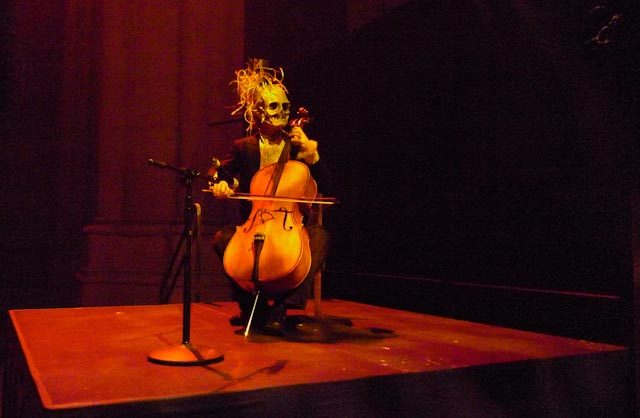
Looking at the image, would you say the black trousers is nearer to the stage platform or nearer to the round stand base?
the stage platform

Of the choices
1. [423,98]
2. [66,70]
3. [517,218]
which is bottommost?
[517,218]

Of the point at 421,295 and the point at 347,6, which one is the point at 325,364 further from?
the point at 347,6

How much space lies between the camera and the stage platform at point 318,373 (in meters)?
1.98

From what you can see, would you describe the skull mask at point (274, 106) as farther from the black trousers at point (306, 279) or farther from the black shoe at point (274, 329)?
the black shoe at point (274, 329)

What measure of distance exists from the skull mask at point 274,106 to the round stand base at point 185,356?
1.36 metres

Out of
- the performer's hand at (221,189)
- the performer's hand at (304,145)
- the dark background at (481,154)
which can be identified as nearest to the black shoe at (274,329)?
the performer's hand at (221,189)

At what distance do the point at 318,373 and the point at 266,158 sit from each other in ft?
4.93

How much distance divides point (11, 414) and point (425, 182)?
2.96 m

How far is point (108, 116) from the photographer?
5.62m

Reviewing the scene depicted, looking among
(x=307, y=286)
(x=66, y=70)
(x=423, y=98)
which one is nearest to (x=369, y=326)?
(x=307, y=286)

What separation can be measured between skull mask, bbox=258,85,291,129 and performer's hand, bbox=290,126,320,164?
0.22 metres

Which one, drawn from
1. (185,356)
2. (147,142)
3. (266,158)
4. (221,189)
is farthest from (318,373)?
(147,142)

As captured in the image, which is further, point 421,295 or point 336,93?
point 336,93

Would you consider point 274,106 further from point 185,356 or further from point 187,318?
point 185,356
